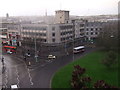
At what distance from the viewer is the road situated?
782cm

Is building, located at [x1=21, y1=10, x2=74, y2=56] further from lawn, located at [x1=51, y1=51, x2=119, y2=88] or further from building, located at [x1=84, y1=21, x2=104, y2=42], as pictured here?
lawn, located at [x1=51, y1=51, x2=119, y2=88]

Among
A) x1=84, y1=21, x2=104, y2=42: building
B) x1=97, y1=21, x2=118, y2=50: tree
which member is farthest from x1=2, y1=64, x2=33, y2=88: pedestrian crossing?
x1=84, y1=21, x2=104, y2=42: building

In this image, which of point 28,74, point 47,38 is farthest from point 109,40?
point 47,38

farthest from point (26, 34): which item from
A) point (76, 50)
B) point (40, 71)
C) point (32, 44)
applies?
point (40, 71)

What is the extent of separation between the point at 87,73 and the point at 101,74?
681 millimetres

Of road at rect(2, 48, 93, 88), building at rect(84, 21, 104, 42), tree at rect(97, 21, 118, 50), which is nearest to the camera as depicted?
road at rect(2, 48, 93, 88)

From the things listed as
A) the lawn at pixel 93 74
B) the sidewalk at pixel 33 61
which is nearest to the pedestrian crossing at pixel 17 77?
the sidewalk at pixel 33 61

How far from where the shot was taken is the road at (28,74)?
→ 25.7 ft

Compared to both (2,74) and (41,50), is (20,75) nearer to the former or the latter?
(2,74)

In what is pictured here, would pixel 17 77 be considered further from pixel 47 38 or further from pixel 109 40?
pixel 47 38

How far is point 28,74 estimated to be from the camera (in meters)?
9.09

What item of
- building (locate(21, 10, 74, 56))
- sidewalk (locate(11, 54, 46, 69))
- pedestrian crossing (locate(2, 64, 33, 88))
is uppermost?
building (locate(21, 10, 74, 56))

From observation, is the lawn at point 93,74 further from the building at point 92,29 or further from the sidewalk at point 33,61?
the building at point 92,29

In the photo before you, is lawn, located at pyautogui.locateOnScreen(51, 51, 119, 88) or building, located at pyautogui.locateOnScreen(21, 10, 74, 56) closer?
lawn, located at pyautogui.locateOnScreen(51, 51, 119, 88)
